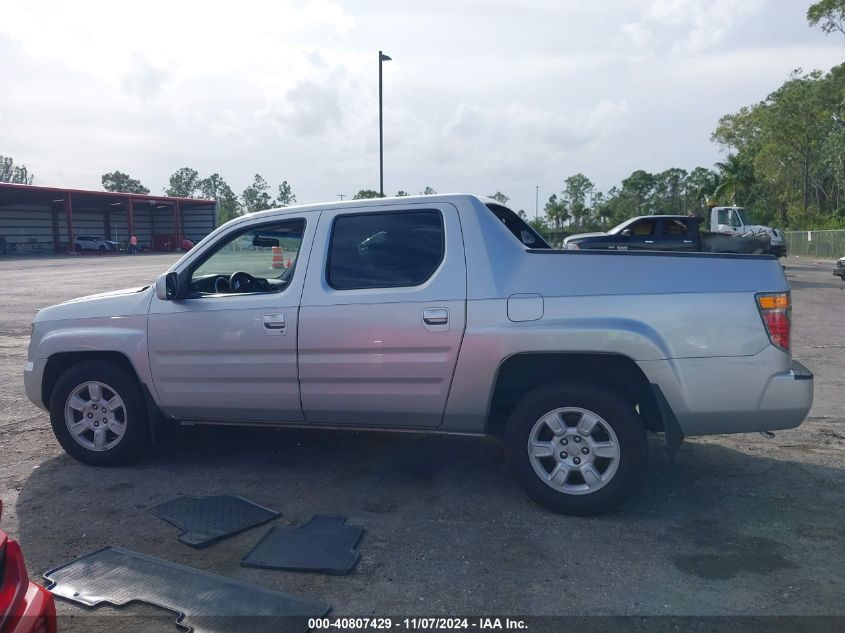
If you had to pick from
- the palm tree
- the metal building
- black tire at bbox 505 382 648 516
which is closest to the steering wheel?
black tire at bbox 505 382 648 516

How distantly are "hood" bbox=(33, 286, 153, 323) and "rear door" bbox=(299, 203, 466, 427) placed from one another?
4.47ft

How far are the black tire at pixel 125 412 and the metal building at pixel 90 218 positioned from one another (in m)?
52.8

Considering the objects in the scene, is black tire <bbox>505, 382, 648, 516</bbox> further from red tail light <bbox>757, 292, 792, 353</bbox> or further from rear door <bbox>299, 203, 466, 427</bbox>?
red tail light <bbox>757, 292, 792, 353</bbox>

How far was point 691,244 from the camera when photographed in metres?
17.8

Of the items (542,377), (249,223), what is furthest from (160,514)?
(542,377)

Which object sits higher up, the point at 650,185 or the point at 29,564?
the point at 650,185

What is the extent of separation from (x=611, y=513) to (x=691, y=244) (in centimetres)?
1447

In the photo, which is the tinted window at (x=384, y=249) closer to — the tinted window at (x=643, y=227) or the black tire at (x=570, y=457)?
the black tire at (x=570, y=457)

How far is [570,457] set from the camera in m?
4.58

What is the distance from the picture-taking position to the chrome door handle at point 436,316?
184 inches

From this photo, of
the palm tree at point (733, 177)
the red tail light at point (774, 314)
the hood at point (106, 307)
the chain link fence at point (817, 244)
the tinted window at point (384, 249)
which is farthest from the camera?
the palm tree at point (733, 177)

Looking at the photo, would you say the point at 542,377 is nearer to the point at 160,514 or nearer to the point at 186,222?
the point at 160,514

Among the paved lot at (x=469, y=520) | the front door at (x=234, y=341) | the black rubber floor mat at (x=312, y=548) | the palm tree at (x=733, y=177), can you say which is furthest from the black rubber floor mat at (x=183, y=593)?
the palm tree at (x=733, y=177)

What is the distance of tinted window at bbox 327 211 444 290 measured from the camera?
16.1ft
